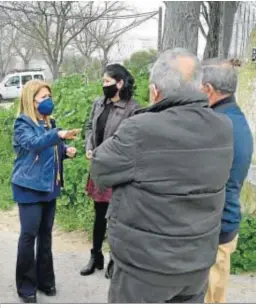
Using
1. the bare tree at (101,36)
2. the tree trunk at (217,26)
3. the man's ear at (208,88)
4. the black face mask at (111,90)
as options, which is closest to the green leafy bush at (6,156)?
the black face mask at (111,90)

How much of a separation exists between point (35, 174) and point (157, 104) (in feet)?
4.70

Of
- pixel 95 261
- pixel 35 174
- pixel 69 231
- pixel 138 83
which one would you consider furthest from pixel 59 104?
pixel 35 174

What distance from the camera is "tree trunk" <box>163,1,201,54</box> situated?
18.5 feet

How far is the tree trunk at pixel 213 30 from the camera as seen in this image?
9859 mm

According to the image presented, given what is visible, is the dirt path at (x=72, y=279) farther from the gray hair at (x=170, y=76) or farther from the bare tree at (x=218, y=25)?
the bare tree at (x=218, y=25)

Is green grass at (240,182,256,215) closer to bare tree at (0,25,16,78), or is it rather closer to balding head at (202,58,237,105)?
balding head at (202,58,237,105)

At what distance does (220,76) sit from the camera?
2814 millimetres

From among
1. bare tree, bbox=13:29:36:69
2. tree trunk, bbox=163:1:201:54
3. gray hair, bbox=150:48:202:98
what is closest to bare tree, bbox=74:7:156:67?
bare tree, bbox=13:29:36:69

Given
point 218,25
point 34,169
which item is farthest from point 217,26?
point 34,169

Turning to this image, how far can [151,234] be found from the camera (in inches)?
88.1

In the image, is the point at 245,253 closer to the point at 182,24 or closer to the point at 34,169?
the point at 34,169

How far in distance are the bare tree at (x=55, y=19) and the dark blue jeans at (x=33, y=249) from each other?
22.5 meters

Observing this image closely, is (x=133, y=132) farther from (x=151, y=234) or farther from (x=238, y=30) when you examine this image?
(x=238, y=30)

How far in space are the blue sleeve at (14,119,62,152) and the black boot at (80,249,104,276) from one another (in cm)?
135
